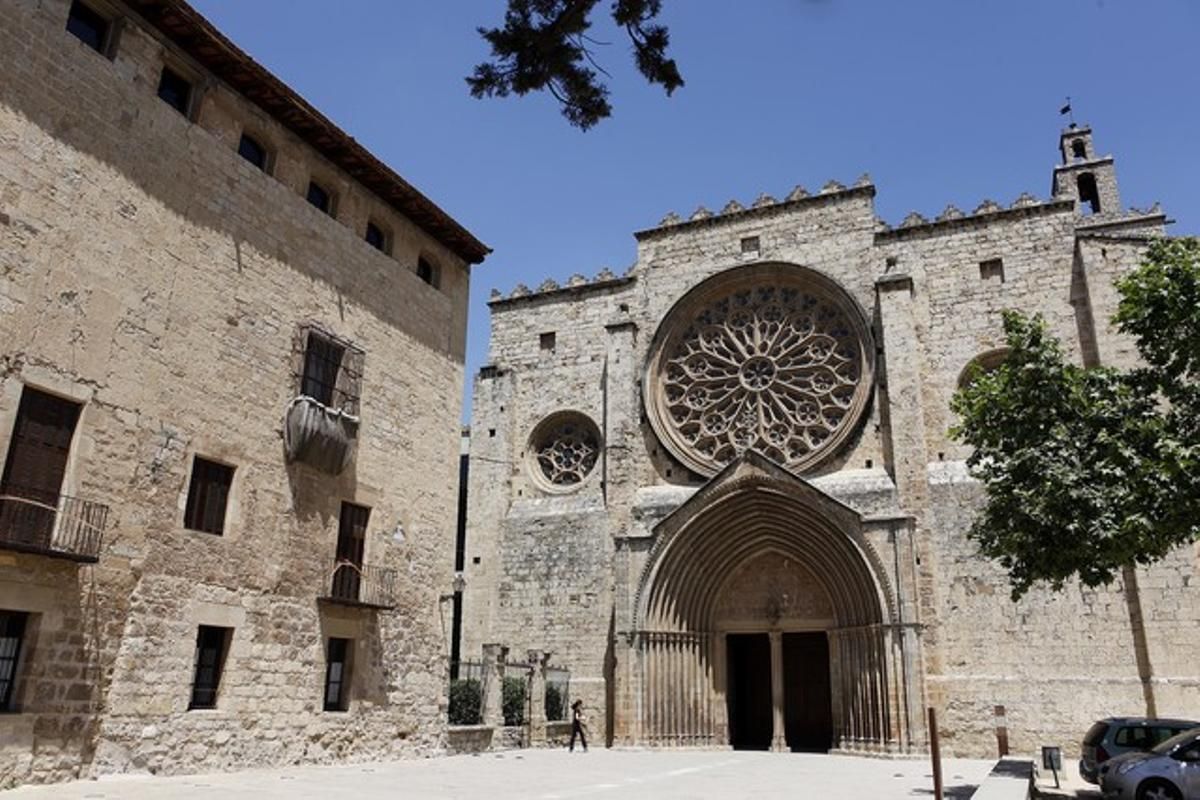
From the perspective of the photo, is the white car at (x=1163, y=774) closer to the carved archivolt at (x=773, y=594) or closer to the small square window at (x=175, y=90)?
the carved archivolt at (x=773, y=594)

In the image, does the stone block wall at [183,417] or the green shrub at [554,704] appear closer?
the stone block wall at [183,417]

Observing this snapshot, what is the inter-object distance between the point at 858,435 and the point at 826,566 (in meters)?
2.78

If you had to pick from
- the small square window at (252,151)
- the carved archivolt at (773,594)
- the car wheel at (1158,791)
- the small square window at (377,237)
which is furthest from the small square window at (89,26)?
the carved archivolt at (773,594)

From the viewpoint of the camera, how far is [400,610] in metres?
13.7

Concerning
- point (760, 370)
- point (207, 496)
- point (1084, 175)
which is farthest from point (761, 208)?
point (207, 496)

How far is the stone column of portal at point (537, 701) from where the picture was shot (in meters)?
17.0

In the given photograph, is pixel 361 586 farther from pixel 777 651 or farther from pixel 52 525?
pixel 777 651

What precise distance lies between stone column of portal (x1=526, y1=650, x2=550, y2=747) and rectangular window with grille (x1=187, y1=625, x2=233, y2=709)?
7.53 meters

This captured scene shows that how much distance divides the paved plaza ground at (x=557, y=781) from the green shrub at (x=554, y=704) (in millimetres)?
2774

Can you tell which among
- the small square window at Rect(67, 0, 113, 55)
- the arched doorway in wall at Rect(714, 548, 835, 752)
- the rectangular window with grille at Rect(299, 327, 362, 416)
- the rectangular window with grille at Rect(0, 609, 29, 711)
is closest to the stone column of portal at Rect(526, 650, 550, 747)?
the arched doorway in wall at Rect(714, 548, 835, 752)

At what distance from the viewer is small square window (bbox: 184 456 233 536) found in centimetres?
1063

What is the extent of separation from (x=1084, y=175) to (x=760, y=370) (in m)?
10.4

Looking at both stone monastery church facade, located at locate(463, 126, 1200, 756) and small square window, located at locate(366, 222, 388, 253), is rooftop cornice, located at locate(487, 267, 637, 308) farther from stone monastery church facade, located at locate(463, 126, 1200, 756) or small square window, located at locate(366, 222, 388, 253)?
small square window, located at locate(366, 222, 388, 253)

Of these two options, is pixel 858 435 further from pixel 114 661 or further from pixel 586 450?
pixel 114 661
